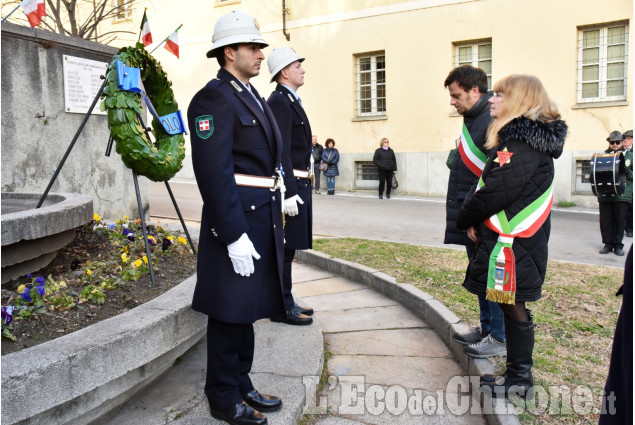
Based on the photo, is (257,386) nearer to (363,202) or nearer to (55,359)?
(55,359)

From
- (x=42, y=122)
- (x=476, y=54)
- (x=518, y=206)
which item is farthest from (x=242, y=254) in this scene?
(x=476, y=54)

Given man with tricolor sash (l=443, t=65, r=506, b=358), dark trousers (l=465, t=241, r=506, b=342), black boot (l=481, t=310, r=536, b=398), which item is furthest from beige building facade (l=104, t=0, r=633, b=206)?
black boot (l=481, t=310, r=536, b=398)

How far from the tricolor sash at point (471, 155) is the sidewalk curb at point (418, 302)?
1.20m

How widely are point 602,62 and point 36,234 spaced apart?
14374 mm

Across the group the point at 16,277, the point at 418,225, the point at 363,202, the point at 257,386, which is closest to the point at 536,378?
the point at 257,386

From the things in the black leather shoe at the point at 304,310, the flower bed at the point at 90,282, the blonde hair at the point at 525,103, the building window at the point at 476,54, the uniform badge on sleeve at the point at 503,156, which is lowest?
the black leather shoe at the point at 304,310

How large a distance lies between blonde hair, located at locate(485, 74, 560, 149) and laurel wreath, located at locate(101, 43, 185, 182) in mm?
2309

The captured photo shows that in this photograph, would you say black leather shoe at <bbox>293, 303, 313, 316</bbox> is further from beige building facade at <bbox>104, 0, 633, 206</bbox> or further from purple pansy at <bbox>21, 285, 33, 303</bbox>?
beige building facade at <bbox>104, 0, 633, 206</bbox>

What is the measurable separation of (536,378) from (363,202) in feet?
39.3

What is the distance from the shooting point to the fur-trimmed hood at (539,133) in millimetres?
3098

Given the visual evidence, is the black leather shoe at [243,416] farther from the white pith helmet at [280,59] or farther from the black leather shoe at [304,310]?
the white pith helmet at [280,59]

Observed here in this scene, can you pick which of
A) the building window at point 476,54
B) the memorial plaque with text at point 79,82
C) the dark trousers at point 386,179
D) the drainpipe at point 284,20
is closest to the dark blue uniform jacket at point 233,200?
the memorial plaque with text at point 79,82

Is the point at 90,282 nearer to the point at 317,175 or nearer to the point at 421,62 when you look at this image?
the point at 421,62

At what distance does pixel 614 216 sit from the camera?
27.7ft
